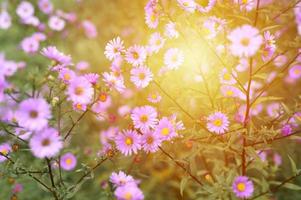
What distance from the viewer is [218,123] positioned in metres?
1.92

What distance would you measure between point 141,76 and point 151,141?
1.00ft

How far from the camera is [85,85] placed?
5.34ft

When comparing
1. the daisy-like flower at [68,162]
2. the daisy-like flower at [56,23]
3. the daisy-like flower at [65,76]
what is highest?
the daisy-like flower at [56,23]

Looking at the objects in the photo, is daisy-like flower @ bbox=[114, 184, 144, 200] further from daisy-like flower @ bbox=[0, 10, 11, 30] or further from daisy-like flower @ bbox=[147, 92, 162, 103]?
daisy-like flower @ bbox=[0, 10, 11, 30]

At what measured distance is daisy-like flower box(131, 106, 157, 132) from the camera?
1.90 m

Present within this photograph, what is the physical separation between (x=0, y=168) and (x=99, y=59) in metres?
2.88

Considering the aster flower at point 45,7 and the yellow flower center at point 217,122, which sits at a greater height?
the aster flower at point 45,7

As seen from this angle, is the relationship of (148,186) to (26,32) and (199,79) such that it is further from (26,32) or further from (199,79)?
(26,32)

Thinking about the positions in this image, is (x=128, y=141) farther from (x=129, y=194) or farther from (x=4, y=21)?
(x=4, y=21)

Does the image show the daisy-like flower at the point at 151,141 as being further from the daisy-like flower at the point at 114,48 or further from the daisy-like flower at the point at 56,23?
the daisy-like flower at the point at 56,23

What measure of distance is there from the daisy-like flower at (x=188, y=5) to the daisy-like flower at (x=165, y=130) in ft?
1.64

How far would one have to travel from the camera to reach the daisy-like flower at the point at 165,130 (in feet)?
6.09

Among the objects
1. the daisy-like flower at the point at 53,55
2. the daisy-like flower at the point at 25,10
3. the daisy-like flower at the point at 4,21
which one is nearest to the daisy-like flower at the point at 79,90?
the daisy-like flower at the point at 53,55

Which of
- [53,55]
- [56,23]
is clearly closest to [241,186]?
[53,55]
